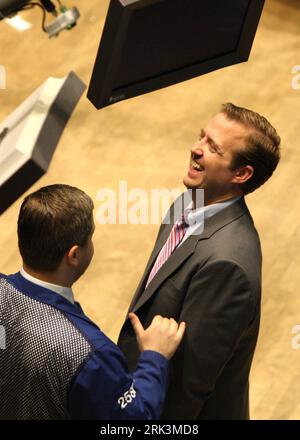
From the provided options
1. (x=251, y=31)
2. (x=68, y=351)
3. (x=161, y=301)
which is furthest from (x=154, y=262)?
(x=251, y=31)

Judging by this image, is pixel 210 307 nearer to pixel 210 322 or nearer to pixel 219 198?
pixel 210 322

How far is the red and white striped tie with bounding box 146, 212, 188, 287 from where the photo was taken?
2771 mm

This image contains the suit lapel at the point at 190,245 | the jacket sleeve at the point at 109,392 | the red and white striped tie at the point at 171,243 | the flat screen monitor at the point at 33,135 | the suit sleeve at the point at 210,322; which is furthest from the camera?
the red and white striped tie at the point at 171,243

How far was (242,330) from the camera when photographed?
8.42ft

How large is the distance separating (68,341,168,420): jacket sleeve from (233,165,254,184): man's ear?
2.10ft

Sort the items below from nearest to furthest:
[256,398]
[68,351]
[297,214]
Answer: [68,351] → [256,398] → [297,214]

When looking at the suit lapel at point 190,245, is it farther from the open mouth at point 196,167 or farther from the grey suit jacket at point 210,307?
the open mouth at point 196,167

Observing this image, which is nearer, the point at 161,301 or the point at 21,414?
the point at 21,414

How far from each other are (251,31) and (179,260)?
0.70 meters

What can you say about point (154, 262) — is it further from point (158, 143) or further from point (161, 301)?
point (158, 143)

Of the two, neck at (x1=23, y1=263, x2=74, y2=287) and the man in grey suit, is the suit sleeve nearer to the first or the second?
the man in grey suit

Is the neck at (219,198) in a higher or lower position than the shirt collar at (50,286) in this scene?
lower

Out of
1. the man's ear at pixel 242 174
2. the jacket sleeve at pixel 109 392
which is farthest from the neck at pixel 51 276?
the man's ear at pixel 242 174

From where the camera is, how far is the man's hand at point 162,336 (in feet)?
8.23
